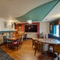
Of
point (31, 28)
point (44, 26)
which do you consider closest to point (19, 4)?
point (44, 26)

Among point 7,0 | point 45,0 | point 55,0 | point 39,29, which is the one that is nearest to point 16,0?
point 7,0

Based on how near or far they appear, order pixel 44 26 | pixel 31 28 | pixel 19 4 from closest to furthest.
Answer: pixel 19 4 → pixel 44 26 → pixel 31 28

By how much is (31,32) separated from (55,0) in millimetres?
7544

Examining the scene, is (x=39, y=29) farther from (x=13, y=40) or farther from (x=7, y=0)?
(x=7, y=0)

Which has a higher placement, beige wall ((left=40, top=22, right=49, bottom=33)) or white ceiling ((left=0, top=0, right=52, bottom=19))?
white ceiling ((left=0, top=0, right=52, bottom=19))

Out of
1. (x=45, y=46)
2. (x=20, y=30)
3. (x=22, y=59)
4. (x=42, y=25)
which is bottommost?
(x=22, y=59)

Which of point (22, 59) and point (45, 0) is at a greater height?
point (45, 0)

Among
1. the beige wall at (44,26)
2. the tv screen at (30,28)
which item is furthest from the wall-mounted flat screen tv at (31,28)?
the beige wall at (44,26)

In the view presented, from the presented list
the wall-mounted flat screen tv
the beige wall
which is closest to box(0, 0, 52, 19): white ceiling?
the beige wall

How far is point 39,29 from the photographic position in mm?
9492

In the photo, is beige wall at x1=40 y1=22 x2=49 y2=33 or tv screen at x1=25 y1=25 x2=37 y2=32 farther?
tv screen at x1=25 y1=25 x2=37 y2=32

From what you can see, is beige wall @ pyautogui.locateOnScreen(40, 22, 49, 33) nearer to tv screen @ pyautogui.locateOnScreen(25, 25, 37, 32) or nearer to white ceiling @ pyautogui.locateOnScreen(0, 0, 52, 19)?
tv screen @ pyautogui.locateOnScreen(25, 25, 37, 32)

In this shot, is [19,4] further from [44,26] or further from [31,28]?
[31,28]

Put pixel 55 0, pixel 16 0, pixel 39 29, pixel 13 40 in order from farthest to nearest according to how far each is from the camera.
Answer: pixel 39 29
pixel 13 40
pixel 55 0
pixel 16 0
